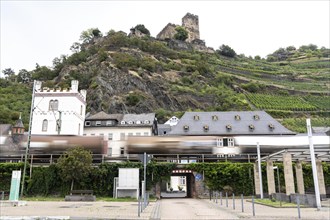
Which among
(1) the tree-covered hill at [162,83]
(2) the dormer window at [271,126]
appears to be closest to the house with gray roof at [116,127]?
(2) the dormer window at [271,126]

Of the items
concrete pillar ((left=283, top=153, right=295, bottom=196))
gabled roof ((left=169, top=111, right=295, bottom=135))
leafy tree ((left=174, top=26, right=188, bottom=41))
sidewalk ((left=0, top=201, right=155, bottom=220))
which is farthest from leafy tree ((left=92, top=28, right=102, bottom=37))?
sidewalk ((left=0, top=201, right=155, bottom=220))

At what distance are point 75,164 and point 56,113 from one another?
20.0 metres

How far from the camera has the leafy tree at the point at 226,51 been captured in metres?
158

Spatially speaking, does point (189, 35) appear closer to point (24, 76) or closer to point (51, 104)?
point (24, 76)

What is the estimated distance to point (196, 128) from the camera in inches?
1741

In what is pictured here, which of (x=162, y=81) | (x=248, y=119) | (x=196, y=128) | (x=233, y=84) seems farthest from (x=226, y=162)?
(x=233, y=84)

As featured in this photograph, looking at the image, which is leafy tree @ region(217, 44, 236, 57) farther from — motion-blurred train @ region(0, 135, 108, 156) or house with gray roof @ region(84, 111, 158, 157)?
motion-blurred train @ region(0, 135, 108, 156)

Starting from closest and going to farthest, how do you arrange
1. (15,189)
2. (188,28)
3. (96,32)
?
(15,189)
(96,32)
(188,28)

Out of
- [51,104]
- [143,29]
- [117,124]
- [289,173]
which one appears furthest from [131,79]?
[289,173]

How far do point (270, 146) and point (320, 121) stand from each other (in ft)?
147

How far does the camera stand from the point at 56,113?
155 ft

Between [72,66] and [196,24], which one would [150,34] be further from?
[72,66]

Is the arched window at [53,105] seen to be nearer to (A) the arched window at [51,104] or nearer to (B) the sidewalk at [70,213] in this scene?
(A) the arched window at [51,104]

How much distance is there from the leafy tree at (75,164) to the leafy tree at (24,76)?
296ft
